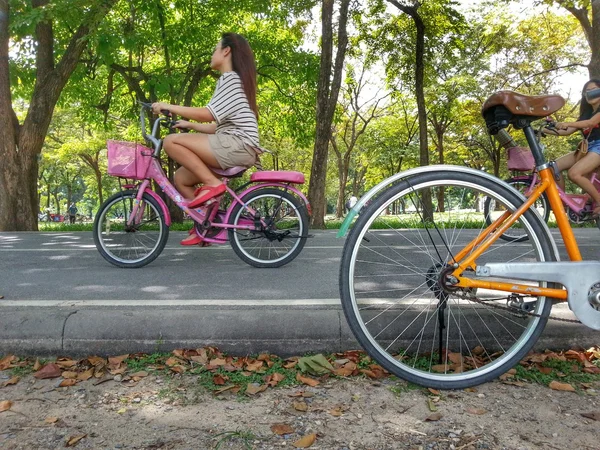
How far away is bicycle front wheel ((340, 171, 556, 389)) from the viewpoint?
2150 mm

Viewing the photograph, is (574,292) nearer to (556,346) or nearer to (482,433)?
(556,346)

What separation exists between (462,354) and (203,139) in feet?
9.32

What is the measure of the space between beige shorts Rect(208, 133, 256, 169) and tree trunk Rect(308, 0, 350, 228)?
7496mm

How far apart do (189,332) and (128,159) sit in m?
2.48

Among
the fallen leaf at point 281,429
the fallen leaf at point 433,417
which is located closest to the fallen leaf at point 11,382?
the fallen leaf at point 281,429

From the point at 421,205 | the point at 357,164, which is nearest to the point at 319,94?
the point at 421,205

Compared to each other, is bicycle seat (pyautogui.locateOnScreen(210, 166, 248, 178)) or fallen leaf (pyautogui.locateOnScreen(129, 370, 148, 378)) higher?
bicycle seat (pyautogui.locateOnScreen(210, 166, 248, 178))

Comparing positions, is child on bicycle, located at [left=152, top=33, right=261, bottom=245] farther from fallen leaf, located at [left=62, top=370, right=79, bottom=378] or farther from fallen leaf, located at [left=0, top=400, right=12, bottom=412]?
fallen leaf, located at [left=0, top=400, right=12, bottom=412]

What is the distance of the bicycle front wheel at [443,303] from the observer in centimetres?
215

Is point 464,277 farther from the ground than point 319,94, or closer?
closer

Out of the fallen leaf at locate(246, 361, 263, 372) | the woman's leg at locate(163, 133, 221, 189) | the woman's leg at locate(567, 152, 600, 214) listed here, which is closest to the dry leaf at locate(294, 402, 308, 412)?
the fallen leaf at locate(246, 361, 263, 372)

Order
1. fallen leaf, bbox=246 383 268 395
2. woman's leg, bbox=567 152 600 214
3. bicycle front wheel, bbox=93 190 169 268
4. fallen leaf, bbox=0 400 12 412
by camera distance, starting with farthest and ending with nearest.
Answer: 1. woman's leg, bbox=567 152 600 214
2. bicycle front wheel, bbox=93 190 169 268
3. fallen leaf, bbox=246 383 268 395
4. fallen leaf, bbox=0 400 12 412

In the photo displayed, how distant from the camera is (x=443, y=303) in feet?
7.34

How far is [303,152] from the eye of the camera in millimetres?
34469
